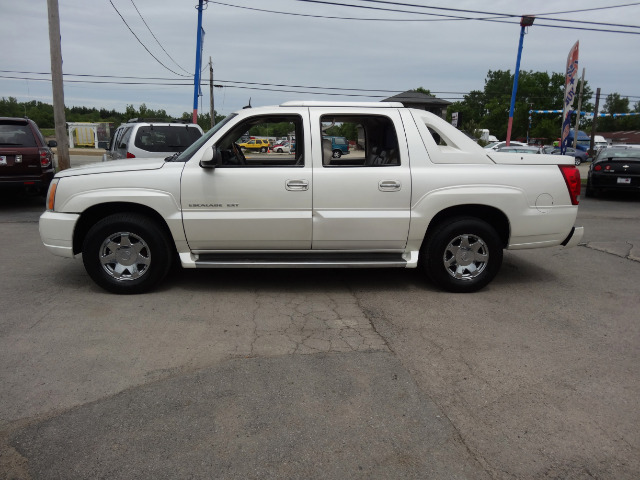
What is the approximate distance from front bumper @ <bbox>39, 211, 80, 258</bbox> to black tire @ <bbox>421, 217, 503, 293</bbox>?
3.63m

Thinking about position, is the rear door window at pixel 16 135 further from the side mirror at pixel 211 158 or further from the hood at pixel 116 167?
the side mirror at pixel 211 158

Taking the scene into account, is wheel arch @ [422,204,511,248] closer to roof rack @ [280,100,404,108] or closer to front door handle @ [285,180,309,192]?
roof rack @ [280,100,404,108]

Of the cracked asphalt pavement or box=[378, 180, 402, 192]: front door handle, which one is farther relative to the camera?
box=[378, 180, 402, 192]: front door handle

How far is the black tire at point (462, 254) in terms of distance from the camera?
531 cm

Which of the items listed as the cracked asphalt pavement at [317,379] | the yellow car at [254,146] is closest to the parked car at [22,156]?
the cracked asphalt pavement at [317,379]

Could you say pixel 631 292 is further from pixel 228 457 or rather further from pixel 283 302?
pixel 228 457

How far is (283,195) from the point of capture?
200 inches

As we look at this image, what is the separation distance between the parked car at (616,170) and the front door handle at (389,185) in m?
11.4

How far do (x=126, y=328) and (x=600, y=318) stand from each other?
170 inches

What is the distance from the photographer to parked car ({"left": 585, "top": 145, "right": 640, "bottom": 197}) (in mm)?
13703

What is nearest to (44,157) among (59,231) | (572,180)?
(59,231)

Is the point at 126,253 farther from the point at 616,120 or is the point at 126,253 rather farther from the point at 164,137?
the point at 616,120

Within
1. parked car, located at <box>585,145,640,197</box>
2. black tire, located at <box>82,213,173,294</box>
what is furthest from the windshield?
parked car, located at <box>585,145,640,197</box>

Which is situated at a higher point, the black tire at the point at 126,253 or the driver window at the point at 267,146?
the driver window at the point at 267,146
